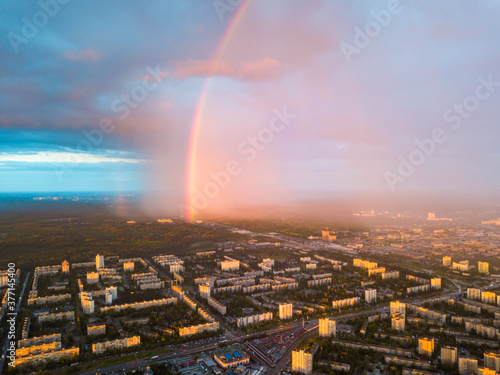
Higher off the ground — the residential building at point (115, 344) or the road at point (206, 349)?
the residential building at point (115, 344)

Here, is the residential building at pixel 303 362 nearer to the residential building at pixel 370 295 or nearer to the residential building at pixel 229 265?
the residential building at pixel 370 295

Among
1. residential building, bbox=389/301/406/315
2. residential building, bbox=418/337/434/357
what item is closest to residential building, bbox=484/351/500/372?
residential building, bbox=418/337/434/357

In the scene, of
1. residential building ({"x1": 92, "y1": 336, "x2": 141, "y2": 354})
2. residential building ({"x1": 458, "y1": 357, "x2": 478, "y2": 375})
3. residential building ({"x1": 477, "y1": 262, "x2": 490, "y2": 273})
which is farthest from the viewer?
residential building ({"x1": 477, "y1": 262, "x2": 490, "y2": 273})

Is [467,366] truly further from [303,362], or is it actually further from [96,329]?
[96,329]

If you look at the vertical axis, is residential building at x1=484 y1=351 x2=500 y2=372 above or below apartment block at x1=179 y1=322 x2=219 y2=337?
above

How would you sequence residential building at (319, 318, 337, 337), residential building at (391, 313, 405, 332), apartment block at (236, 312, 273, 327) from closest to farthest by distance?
residential building at (319, 318, 337, 337) < residential building at (391, 313, 405, 332) < apartment block at (236, 312, 273, 327)

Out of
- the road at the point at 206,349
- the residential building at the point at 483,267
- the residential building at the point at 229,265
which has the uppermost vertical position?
the residential building at the point at 483,267

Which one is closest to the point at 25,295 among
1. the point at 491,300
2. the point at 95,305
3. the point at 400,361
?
the point at 95,305

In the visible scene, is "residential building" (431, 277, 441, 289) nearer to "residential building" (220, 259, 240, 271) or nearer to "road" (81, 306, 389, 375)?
"road" (81, 306, 389, 375)

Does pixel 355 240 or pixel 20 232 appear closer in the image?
pixel 355 240

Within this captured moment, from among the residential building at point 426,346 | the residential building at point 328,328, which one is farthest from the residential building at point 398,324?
the residential building at point 328,328

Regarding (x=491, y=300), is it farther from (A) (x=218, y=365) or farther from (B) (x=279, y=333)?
(A) (x=218, y=365)
